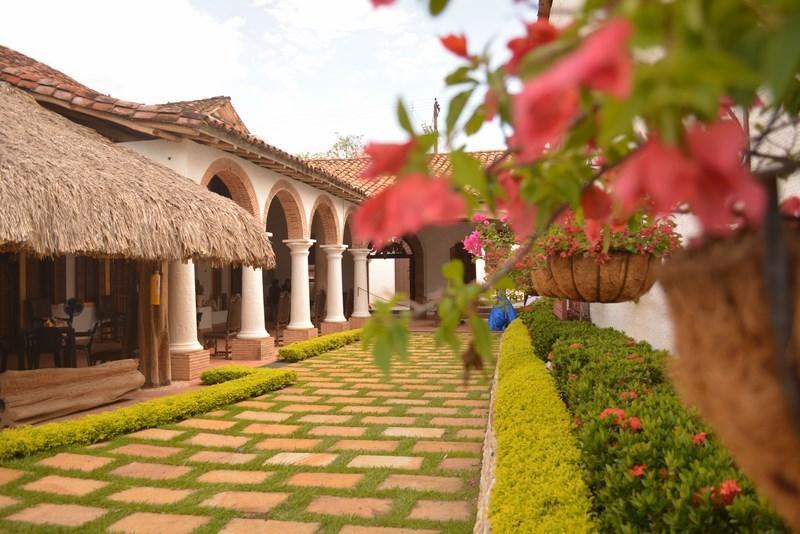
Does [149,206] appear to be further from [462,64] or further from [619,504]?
[462,64]

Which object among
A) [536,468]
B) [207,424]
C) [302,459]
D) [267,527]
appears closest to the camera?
[536,468]

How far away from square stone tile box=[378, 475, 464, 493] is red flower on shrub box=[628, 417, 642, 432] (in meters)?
1.70

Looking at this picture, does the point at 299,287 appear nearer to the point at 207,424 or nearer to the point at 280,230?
the point at 280,230

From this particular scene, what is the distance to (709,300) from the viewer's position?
58cm

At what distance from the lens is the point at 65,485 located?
399 centimetres

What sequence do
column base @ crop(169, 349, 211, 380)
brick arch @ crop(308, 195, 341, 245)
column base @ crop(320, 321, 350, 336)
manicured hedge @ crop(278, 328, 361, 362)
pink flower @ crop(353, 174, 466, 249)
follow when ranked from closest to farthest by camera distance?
pink flower @ crop(353, 174, 466, 249) → column base @ crop(169, 349, 211, 380) → manicured hedge @ crop(278, 328, 361, 362) → brick arch @ crop(308, 195, 341, 245) → column base @ crop(320, 321, 350, 336)

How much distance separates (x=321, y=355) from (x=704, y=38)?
34.2ft

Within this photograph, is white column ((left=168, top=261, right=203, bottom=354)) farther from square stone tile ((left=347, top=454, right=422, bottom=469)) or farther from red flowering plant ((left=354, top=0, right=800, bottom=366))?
red flowering plant ((left=354, top=0, right=800, bottom=366))

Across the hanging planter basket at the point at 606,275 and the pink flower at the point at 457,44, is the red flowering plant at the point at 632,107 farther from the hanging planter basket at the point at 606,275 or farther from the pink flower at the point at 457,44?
the hanging planter basket at the point at 606,275

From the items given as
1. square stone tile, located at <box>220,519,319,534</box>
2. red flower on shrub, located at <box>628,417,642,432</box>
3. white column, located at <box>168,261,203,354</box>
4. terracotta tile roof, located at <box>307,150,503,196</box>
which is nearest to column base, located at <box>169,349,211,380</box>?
white column, located at <box>168,261,203,354</box>

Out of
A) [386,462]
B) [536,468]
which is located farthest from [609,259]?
[386,462]

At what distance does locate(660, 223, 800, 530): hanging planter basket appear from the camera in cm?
53

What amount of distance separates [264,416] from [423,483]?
250cm

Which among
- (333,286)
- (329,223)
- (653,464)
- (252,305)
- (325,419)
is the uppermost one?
(329,223)
